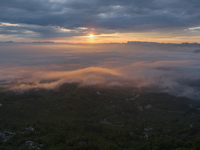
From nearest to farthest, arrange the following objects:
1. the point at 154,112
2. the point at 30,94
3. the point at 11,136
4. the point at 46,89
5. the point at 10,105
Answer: the point at 11,136, the point at 10,105, the point at 154,112, the point at 30,94, the point at 46,89

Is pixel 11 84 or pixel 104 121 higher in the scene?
pixel 11 84

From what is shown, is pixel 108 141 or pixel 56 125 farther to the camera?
pixel 56 125

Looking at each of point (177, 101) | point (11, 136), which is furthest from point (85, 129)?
point (177, 101)

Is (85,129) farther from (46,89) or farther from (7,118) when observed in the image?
(46,89)

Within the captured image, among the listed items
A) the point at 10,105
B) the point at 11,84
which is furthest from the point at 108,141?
the point at 11,84

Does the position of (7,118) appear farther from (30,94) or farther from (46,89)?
(46,89)

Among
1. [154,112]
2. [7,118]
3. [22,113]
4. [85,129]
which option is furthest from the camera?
[154,112]
